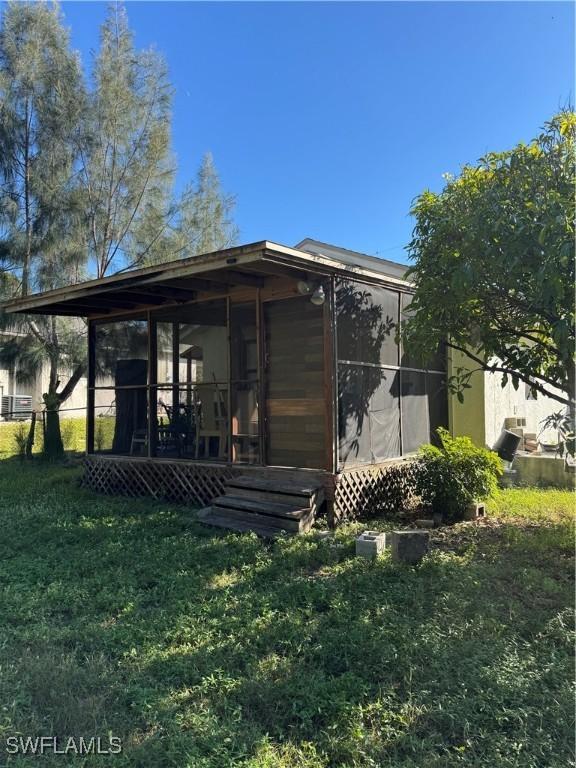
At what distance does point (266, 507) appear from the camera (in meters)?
5.19

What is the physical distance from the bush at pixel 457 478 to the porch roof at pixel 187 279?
2181 millimetres

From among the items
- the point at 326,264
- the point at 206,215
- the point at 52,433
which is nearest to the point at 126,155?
the point at 206,215

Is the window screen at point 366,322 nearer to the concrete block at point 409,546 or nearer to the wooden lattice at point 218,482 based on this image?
the wooden lattice at point 218,482

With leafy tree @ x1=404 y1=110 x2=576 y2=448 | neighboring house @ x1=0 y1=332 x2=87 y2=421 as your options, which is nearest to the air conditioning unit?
neighboring house @ x1=0 y1=332 x2=87 y2=421

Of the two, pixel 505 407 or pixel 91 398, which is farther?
pixel 505 407

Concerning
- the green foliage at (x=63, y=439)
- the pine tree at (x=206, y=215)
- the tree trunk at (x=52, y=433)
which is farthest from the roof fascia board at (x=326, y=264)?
the green foliage at (x=63, y=439)

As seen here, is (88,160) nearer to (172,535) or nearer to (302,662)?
(172,535)

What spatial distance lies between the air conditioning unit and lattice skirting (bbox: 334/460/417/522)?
15100 millimetres

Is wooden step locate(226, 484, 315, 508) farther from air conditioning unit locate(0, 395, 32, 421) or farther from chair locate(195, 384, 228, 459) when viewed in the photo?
air conditioning unit locate(0, 395, 32, 421)

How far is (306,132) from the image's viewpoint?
12.2 meters

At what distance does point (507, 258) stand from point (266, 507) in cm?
312

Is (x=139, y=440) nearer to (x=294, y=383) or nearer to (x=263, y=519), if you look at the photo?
(x=294, y=383)

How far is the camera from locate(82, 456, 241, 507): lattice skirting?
6.28 meters

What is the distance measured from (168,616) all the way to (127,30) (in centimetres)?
1180
